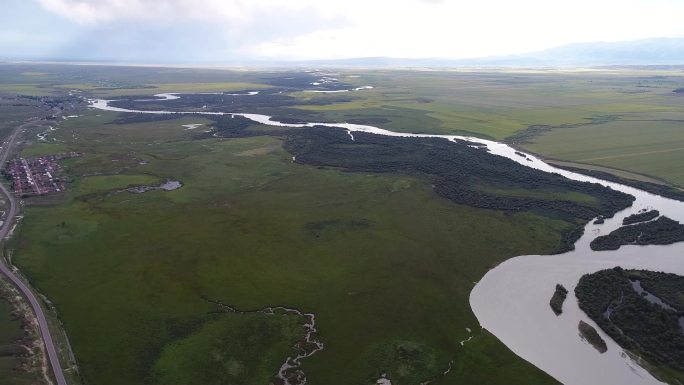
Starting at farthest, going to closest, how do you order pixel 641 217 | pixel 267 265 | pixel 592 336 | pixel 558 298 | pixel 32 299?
pixel 641 217 → pixel 267 265 → pixel 558 298 → pixel 32 299 → pixel 592 336

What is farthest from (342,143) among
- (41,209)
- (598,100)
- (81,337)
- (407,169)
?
(598,100)

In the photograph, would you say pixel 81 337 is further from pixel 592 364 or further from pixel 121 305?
pixel 592 364

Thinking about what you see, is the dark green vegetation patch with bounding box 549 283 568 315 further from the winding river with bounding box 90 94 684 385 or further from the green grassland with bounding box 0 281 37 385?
the green grassland with bounding box 0 281 37 385

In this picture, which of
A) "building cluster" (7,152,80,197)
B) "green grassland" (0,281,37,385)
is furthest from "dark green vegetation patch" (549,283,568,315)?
"building cluster" (7,152,80,197)

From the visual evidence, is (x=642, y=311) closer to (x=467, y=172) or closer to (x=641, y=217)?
(x=641, y=217)

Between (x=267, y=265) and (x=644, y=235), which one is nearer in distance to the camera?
(x=267, y=265)

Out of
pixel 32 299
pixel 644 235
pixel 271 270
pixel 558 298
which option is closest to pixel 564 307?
pixel 558 298

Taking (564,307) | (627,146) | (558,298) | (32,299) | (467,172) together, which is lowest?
(564,307)
